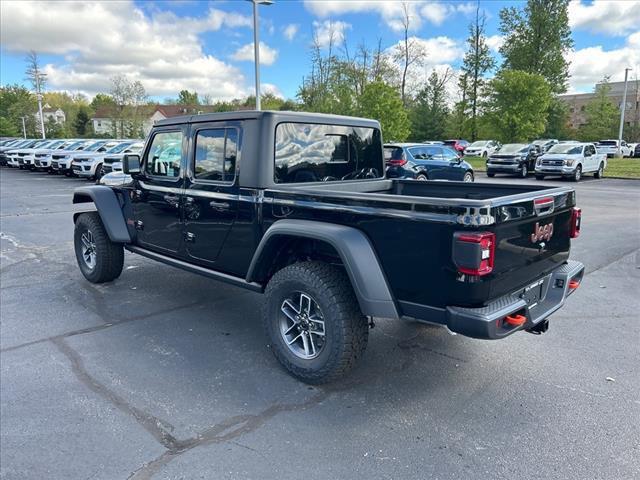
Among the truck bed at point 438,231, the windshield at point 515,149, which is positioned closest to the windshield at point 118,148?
→ the windshield at point 515,149

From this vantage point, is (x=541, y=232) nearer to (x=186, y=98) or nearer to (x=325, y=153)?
(x=325, y=153)

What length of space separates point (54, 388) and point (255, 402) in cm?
145

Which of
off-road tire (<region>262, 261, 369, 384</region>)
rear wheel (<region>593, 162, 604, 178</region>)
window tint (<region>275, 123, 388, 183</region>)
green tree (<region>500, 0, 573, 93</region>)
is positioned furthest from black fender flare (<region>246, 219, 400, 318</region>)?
green tree (<region>500, 0, 573, 93</region>)

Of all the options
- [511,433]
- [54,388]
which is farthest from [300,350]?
[54,388]

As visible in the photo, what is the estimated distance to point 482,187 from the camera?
424cm

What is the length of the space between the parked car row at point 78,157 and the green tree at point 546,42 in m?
40.0

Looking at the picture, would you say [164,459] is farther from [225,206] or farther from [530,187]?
[530,187]

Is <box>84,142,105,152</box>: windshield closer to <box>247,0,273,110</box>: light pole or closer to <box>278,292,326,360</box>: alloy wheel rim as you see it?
<box>247,0,273,110</box>: light pole

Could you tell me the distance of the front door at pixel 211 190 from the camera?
13.0 feet

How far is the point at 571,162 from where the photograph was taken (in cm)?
2055

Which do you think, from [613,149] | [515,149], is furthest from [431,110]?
[515,149]

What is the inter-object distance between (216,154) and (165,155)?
89 centimetres

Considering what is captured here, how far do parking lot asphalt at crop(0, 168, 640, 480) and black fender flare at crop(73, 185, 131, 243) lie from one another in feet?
2.28

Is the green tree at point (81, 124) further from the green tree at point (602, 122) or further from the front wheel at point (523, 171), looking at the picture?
the green tree at point (602, 122)
